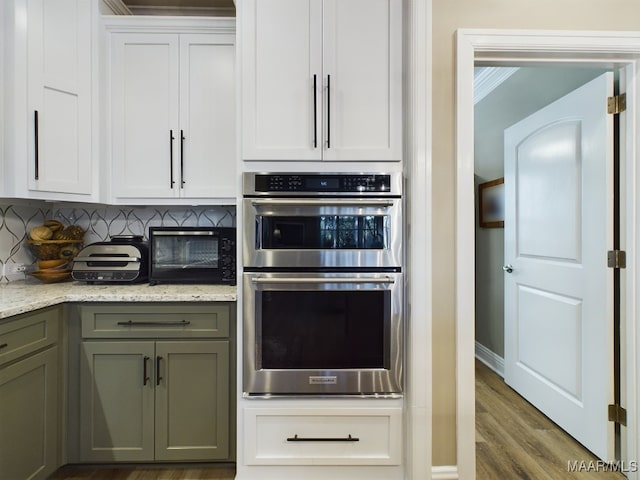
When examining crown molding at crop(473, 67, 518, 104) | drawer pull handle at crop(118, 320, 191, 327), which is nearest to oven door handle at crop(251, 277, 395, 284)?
drawer pull handle at crop(118, 320, 191, 327)

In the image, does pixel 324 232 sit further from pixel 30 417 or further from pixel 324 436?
pixel 30 417

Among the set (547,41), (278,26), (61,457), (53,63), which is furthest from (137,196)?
(547,41)

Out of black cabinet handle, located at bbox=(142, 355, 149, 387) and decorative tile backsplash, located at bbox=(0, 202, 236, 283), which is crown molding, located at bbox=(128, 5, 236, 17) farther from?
black cabinet handle, located at bbox=(142, 355, 149, 387)

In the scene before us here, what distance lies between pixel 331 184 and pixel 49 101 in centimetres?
156

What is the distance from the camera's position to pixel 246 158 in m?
1.55

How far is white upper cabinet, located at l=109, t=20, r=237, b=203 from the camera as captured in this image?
6.50ft

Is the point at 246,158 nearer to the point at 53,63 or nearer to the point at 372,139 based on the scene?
the point at 372,139

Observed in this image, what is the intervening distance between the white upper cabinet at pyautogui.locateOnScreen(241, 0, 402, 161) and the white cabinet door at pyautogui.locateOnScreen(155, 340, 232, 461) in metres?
0.99

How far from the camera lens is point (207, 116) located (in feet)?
6.57

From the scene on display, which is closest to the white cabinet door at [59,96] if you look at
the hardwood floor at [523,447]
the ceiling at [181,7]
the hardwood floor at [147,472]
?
the ceiling at [181,7]

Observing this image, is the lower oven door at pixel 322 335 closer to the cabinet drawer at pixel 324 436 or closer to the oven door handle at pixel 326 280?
the oven door handle at pixel 326 280

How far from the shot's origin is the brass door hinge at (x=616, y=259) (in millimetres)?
1754

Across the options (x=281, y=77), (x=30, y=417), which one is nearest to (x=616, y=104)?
(x=281, y=77)

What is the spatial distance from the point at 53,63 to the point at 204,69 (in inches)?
29.7
